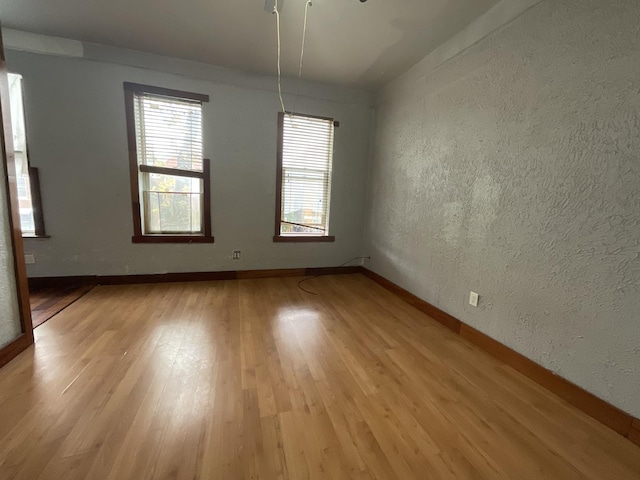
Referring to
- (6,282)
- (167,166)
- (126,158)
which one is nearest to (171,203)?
(167,166)

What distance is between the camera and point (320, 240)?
12.3 feet

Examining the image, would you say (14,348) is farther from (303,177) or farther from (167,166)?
(303,177)

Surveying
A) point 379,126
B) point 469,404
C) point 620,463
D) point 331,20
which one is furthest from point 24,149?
point 620,463

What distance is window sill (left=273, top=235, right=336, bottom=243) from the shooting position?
11.7 feet

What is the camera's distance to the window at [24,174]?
2.60 metres

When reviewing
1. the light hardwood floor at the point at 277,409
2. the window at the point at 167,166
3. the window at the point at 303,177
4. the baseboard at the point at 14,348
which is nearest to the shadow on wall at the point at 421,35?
the window at the point at 303,177

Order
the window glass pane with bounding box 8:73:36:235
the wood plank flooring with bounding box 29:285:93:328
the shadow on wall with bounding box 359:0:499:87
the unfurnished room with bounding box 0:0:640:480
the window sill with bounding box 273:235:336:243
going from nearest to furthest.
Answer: the unfurnished room with bounding box 0:0:640:480
the shadow on wall with bounding box 359:0:499:87
the wood plank flooring with bounding box 29:285:93:328
the window glass pane with bounding box 8:73:36:235
the window sill with bounding box 273:235:336:243

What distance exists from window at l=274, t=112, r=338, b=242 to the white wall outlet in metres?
2.02

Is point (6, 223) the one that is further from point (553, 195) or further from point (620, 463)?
point (620, 463)

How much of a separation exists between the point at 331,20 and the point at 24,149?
10.8 ft

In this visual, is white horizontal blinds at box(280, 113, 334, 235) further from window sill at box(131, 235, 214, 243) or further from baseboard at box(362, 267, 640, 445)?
baseboard at box(362, 267, 640, 445)

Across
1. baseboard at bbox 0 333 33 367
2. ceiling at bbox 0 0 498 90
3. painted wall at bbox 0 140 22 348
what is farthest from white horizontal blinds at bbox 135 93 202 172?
baseboard at bbox 0 333 33 367

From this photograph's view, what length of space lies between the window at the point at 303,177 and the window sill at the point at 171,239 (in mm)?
938

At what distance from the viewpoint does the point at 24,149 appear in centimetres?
266
